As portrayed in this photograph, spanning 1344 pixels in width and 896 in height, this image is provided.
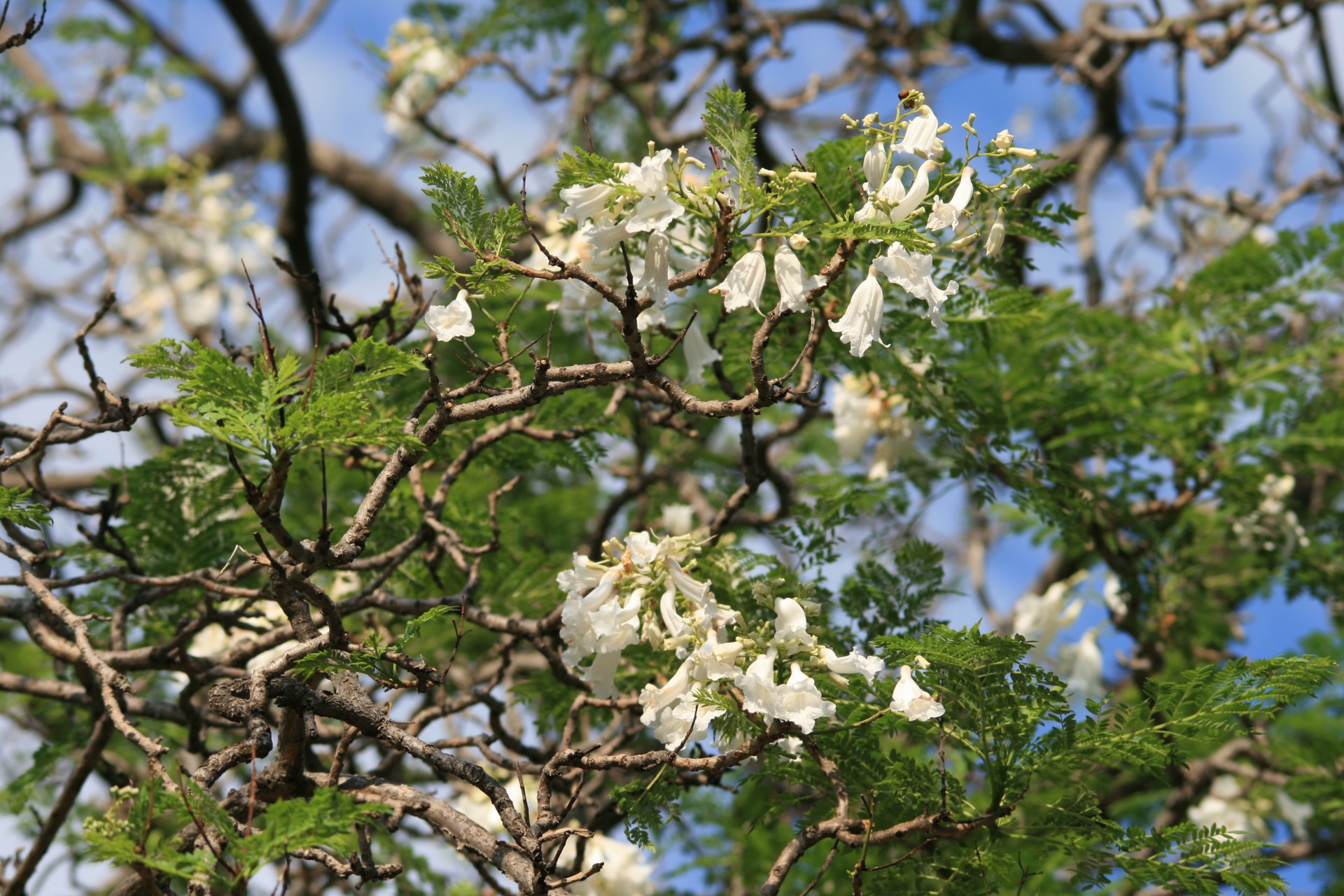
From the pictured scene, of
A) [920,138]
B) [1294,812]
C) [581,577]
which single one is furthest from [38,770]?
[1294,812]

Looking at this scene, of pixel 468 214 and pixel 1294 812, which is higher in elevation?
pixel 1294 812

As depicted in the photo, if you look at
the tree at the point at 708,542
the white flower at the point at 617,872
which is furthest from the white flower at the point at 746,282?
the white flower at the point at 617,872

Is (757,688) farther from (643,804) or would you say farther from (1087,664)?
(1087,664)

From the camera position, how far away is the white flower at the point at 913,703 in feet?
6.18

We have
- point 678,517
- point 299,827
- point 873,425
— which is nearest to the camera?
point 299,827

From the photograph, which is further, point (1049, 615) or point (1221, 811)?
point (1221, 811)

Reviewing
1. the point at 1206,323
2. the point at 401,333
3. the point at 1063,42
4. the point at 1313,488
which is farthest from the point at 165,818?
the point at 1063,42

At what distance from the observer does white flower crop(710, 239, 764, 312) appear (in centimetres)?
193

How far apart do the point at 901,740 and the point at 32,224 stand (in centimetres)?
842

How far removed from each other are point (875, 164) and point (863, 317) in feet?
0.90

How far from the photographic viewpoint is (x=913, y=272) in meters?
1.86

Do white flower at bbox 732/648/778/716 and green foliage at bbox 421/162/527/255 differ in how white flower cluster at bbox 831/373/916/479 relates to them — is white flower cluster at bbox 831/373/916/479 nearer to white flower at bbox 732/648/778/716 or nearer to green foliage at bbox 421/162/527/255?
white flower at bbox 732/648/778/716

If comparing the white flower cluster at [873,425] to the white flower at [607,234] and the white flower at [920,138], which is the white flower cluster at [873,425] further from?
the white flower at [607,234]

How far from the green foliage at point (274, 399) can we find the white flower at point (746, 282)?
550 mm
